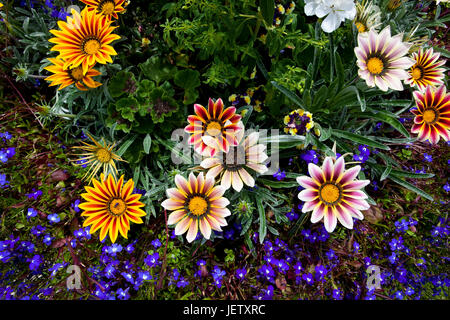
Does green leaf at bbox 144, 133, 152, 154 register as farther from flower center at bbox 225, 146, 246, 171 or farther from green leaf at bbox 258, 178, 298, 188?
green leaf at bbox 258, 178, 298, 188

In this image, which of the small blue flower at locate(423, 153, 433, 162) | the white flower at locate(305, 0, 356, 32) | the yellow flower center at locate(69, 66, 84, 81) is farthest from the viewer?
the small blue flower at locate(423, 153, 433, 162)

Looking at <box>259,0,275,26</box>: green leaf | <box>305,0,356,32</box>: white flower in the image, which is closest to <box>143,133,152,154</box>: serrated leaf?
<box>259,0,275,26</box>: green leaf

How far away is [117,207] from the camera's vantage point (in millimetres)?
1312

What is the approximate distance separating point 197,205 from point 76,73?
79 cm

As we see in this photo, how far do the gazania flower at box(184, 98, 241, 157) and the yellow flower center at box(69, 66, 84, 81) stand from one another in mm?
541

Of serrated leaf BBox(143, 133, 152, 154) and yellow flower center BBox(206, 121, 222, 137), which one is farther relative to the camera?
serrated leaf BBox(143, 133, 152, 154)

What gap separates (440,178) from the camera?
1.88 m

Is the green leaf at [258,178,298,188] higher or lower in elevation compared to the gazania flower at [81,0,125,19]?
lower

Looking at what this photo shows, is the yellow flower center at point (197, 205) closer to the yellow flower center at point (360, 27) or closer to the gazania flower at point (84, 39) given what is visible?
the gazania flower at point (84, 39)

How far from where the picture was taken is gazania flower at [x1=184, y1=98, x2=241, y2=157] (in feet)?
3.86

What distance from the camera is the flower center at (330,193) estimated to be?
1.19m

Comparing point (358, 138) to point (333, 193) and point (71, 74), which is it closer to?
point (333, 193)

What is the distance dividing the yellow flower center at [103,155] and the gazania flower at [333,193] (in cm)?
87

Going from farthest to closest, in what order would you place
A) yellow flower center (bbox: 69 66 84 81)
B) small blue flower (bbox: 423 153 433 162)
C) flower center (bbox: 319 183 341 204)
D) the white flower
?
1. small blue flower (bbox: 423 153 433 162)
2. yellow flower center (bbox: 69 66 84 81)
3. flower center (bbox: 319 183 341 204)
4. the white flower
